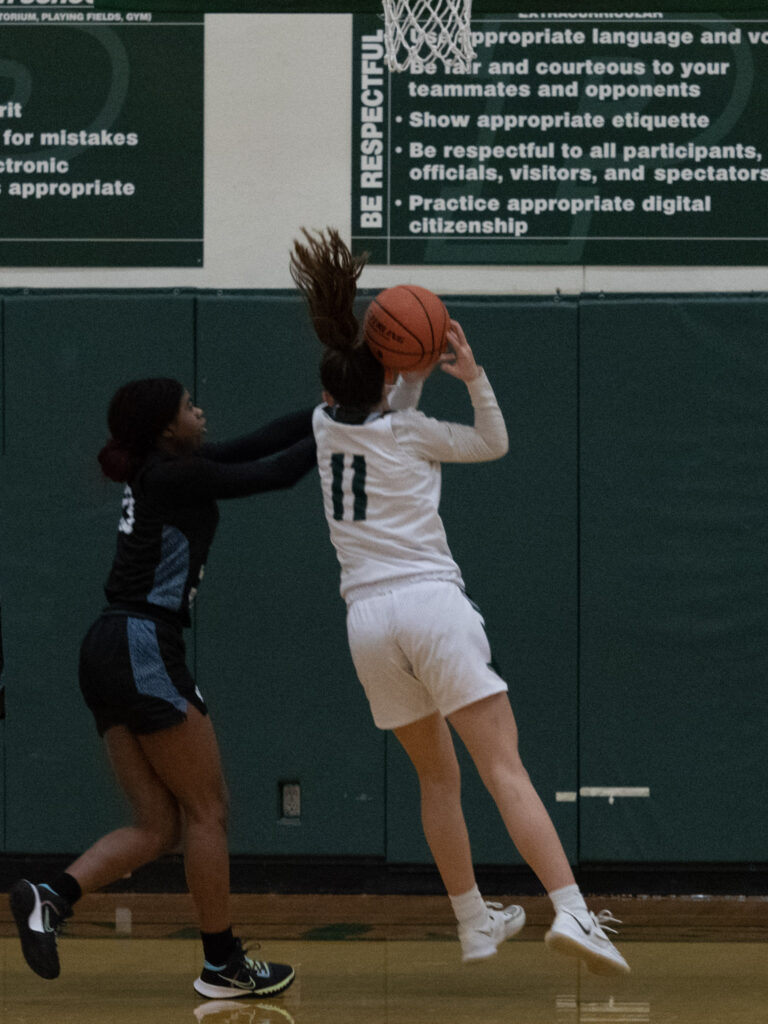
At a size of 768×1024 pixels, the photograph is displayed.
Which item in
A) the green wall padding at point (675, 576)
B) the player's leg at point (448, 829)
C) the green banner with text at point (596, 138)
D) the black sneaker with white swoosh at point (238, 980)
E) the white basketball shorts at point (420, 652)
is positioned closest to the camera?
the white basketball shorts at point (420, 652)

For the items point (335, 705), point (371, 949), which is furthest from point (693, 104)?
point (371, 949)

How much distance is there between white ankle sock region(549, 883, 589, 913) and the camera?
3.53 meters

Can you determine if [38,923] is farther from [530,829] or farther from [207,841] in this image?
[530,829]

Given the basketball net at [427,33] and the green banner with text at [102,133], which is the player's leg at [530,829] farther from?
the green banner with text at [102,133]

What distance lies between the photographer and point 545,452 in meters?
5.55

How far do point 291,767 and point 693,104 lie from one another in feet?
10.5

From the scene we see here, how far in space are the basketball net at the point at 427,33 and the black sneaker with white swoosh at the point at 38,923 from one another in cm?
323

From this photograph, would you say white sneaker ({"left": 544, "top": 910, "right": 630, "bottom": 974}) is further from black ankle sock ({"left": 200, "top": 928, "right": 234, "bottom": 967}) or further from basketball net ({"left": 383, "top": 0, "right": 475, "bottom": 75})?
basketball net ({"left": 383, "top": 0, "right": 475, "bottom": 75})

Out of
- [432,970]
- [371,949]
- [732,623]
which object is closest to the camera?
[432,970]

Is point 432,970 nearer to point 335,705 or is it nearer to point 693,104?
point 335,705

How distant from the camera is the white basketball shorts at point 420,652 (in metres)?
3.63

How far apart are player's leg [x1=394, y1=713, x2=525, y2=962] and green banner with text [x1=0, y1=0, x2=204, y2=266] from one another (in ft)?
8.87

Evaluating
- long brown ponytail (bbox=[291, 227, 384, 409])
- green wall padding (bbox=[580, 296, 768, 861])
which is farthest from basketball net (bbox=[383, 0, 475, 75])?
long brown ponytail (bbox=[291, 227, 384, 409])

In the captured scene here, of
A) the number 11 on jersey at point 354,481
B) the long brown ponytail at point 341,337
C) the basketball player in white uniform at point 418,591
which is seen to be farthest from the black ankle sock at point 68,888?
the long brown ponytail at point 341,337
